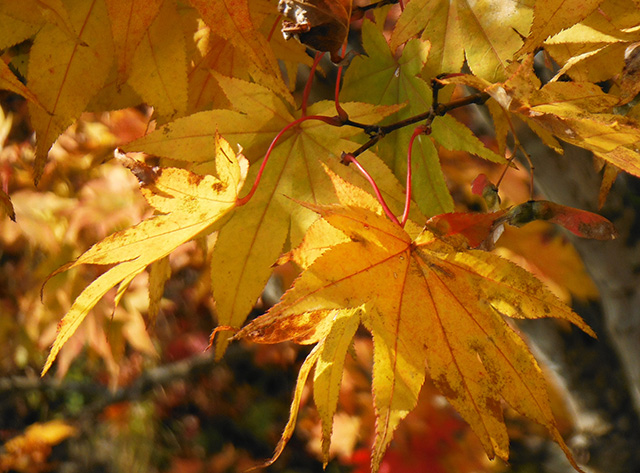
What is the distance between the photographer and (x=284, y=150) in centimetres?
57

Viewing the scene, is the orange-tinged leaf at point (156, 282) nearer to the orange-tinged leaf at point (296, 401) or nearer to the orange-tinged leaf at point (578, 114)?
the orange-tinged leaf at point (296, 401)

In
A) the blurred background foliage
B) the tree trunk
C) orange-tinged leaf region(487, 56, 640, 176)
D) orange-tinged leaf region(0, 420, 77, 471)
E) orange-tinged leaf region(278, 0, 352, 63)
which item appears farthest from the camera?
orange-tinged leaf region(0, 420, 77, 471)

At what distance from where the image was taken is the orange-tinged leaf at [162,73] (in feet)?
1.76

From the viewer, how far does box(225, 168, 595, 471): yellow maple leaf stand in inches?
16.0

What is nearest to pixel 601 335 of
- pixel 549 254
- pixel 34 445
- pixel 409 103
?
pixel 549 254

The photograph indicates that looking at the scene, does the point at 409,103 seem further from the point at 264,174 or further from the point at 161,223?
the point at 161,223

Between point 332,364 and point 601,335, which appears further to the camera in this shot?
point 601,335

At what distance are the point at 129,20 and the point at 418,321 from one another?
14.9 inches

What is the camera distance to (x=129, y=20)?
0.49m

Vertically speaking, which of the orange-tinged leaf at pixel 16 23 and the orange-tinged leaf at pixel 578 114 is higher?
the orange-tinged leaf at pixel 16 23

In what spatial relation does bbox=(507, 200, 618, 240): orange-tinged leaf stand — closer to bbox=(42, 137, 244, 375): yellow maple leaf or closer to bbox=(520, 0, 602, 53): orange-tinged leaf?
bbox=(520, 0, 602, 53): orange-tinged leaf

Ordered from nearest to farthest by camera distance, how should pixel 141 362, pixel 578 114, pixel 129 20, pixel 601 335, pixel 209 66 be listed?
1. pixel 578 114
2. pixel 129 20
3. pixel 209 66
4. pixel 601 335
5. pixel 141 362

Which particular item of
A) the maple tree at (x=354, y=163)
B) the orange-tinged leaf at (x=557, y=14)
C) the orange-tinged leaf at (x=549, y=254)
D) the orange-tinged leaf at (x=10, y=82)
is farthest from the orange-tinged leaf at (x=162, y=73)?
the orange-tinged leaf at (x=549, y=254)

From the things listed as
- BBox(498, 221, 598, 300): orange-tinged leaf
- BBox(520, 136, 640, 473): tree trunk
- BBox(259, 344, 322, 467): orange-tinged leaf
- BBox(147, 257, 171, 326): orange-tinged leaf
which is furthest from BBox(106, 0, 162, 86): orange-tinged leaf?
BBox(498, 221, 598, 300): orange-tinged leaf
